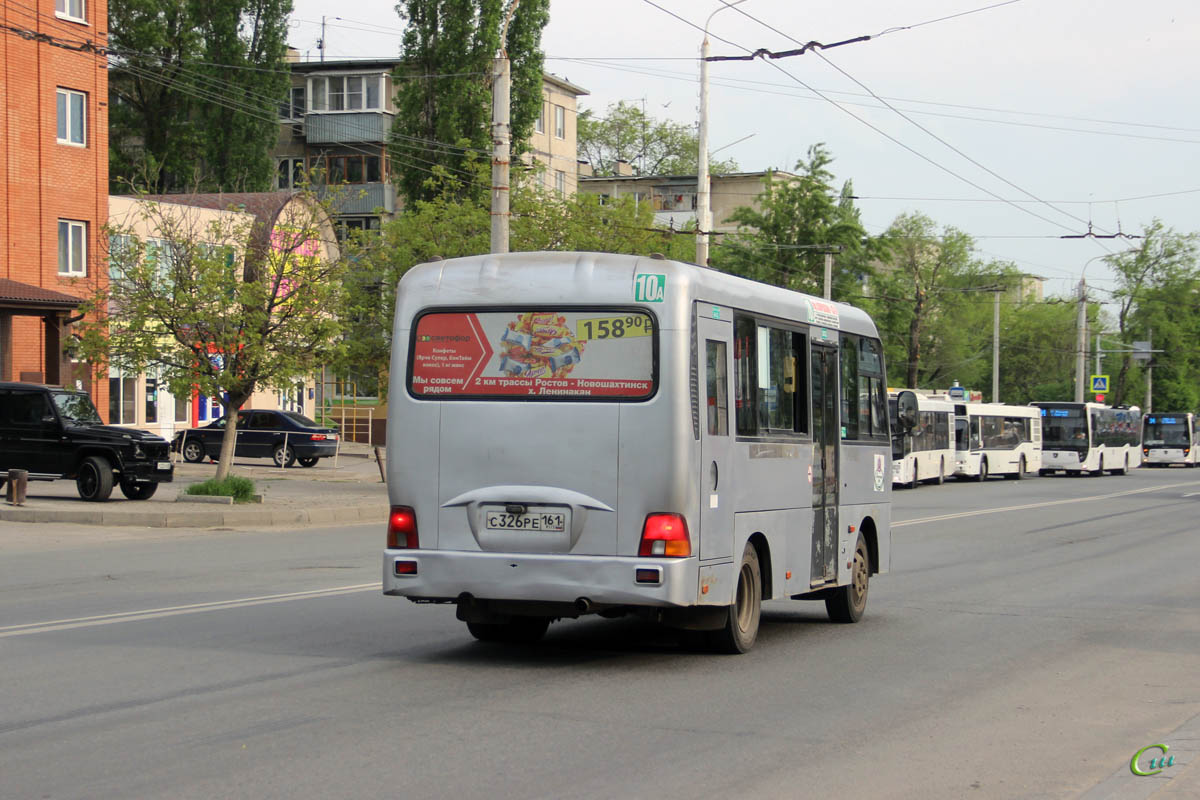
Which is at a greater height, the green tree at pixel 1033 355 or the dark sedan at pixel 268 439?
the green tree at pixel 1033 355

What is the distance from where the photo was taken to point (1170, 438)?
79562mm

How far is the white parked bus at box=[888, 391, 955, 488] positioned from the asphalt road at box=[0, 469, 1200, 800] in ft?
93.1

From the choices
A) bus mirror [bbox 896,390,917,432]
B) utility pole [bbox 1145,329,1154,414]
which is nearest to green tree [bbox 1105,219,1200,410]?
utility pole [bbox 1145,329,1154,414]

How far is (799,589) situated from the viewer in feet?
37.6

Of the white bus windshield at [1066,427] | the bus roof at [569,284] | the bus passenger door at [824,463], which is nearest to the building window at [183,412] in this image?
the white bus windshield at [1066,427]

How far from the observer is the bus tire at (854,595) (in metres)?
12.7

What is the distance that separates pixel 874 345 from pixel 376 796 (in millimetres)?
8535

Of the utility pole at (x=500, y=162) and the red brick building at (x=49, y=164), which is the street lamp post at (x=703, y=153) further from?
the red brick building at (x=49, y=164)

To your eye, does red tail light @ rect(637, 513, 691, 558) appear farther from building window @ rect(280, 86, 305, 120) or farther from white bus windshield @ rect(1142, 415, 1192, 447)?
white bus windshield @ rect(1142, 415, 1192, 447)

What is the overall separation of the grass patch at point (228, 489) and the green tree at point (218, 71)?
1423 inches

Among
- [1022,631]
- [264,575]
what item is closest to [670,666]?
[1022,631]

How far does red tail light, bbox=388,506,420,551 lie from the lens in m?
9.81

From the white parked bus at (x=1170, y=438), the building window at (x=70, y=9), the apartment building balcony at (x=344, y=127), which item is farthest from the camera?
the white parked bus at (x=1170, y=438)

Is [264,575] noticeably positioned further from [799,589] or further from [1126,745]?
[1126,745]
